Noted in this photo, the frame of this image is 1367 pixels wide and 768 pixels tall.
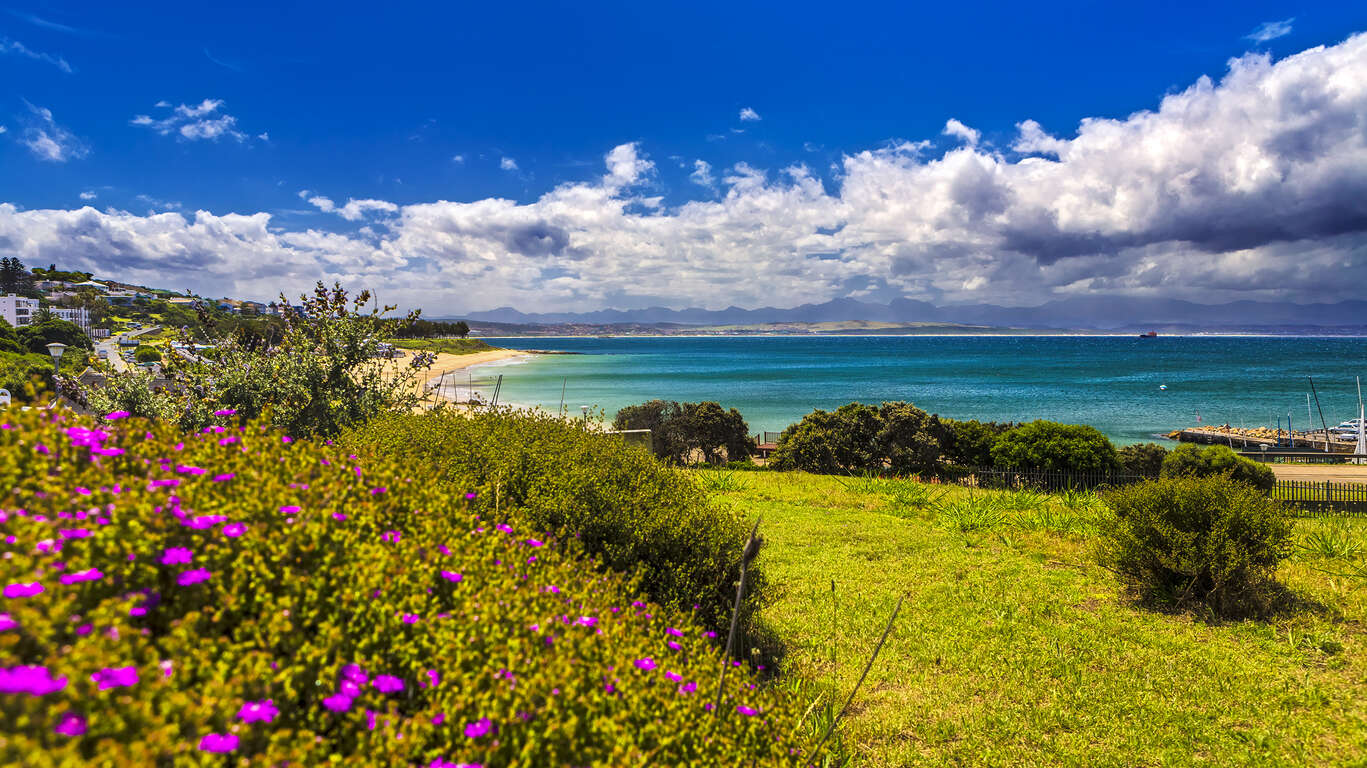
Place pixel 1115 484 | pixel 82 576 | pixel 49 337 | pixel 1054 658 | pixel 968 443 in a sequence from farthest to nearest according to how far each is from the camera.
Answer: pixel 49 337 < pixel 968 443 < pixel 1115 484 < pixel 1054 658 < pixel 82 576

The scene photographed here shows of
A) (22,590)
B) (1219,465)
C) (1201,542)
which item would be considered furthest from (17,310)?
(1219,465)

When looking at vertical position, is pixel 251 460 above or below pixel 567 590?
above

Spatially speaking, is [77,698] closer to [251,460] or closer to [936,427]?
[251,460]

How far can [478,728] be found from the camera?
1.92 metres

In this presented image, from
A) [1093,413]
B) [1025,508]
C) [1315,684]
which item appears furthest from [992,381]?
[1315,684]

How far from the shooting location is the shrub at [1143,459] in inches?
869

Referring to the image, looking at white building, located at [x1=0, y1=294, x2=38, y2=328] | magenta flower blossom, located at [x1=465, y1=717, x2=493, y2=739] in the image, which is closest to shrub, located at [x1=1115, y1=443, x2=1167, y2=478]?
magenta flower blossom, located at [x1=465, y1=717, x2=493, y2=739]

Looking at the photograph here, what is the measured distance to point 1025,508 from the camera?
39.8 ft

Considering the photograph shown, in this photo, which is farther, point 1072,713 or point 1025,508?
point 1025,508

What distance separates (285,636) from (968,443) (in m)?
24.1

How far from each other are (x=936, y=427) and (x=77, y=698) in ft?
80.5

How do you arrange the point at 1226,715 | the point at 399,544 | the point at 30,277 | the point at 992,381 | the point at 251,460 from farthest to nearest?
1. the point at 30,277
2. the point at 992,381
3. the point at 1226,715
4. the point at 251,460
5. the point at 399,544

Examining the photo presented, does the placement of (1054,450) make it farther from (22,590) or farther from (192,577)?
(22,590)

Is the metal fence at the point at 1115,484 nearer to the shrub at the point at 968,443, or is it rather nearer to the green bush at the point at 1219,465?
the green bush at the point at 1219,465
